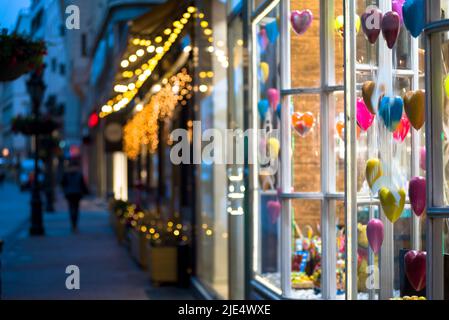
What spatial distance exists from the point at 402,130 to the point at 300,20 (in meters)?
2.18

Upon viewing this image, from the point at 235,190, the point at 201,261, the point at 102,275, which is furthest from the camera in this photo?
the point at 102,275

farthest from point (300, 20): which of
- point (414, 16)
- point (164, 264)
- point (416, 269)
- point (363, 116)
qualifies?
point (164, 264)

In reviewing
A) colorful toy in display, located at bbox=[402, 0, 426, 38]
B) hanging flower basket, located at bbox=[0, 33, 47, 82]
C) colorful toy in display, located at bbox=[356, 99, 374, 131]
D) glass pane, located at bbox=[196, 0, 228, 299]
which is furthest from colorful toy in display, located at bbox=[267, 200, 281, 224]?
colorful toy in display, located at bbox=[402, 0, 426, 38]

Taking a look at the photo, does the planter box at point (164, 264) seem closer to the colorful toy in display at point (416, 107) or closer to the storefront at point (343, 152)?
the storefront at point (343, 152)

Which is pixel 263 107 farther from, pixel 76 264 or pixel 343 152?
pixel 76 264

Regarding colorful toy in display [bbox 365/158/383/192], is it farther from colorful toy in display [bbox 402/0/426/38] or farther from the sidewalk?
the sidewalk

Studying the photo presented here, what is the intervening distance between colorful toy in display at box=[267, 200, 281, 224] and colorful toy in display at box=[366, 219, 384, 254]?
2868mm

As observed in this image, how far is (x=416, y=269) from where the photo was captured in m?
4.51

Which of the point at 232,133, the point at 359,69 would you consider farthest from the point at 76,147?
the point at 359,69

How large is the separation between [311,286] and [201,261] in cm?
420

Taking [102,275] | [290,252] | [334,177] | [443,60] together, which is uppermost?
[443,60]

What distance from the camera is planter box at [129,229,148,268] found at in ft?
44.8

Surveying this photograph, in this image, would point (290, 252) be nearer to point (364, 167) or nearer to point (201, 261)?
point (364, 167)
